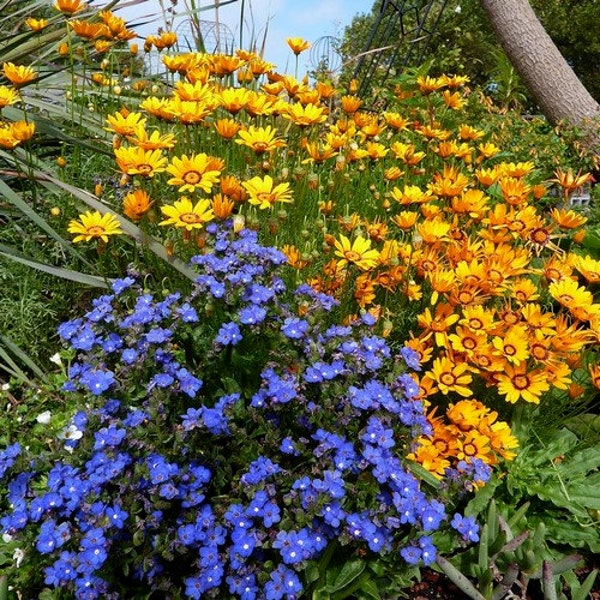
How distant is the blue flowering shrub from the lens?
55.2 inches

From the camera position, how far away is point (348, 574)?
1.48m

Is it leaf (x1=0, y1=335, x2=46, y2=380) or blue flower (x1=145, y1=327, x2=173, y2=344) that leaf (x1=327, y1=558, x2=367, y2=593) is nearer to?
blue flower (x1=145, y1=327, x2=173, y2=344)

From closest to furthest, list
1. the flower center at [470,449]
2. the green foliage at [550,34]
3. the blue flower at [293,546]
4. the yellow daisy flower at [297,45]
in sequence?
1. the blue flower at [293,546]
2. the flower center at [470,449]
3. the yellow daisy flower at [297,45]
4. the green foliage at [550,34]

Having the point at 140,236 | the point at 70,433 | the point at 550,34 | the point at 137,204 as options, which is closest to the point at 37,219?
the point at 140,236

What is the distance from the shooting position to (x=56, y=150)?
10.3 feet

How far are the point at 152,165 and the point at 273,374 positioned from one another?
739 mm

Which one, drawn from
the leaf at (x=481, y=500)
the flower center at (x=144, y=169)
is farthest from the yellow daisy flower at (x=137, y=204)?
the leaf at (x=481, y=500)

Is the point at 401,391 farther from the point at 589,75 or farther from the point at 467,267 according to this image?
the point at 589,75

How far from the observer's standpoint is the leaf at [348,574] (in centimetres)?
146

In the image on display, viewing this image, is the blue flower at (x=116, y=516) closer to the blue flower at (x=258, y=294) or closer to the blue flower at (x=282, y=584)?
the blue flower at (x=282, y=584)

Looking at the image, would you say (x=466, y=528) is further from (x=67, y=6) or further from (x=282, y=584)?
(x=67, y=6)

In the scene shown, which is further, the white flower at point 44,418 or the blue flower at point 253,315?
the white flower at point 44,418

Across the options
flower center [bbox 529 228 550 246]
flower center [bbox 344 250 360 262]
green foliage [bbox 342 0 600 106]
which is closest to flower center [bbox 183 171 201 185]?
flower center [bbox 344 250 360 262]

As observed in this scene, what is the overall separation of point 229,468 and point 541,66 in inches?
196
